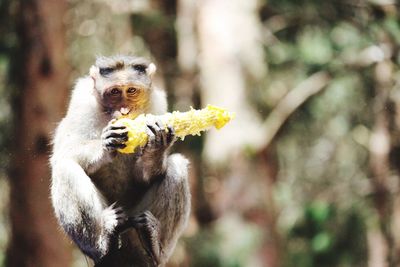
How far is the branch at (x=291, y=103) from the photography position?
909 cm

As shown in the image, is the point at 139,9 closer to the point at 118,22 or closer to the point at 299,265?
the point at 118,22

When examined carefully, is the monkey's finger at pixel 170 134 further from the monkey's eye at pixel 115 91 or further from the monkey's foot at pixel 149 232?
the monkey's eye at pixel 115 91

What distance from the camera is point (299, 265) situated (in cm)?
883

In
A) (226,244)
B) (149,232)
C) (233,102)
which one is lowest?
(149,232)

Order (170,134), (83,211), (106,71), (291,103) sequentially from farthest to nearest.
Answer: (291,103), (106,71), (83,211), (170,134)

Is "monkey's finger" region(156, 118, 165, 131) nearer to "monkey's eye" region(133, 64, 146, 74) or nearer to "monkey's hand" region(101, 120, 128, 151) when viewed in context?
"monkey's hand" region(101, 120, 128, 151)

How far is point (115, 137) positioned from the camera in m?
3.62

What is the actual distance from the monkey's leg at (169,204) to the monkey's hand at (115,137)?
0.52 metres

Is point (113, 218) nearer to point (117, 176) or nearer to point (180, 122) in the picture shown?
point (117, 176)

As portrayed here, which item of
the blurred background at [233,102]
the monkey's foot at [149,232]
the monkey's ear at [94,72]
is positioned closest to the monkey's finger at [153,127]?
the monkey's foot at [149,232]

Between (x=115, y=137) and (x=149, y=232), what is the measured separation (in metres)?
0.59

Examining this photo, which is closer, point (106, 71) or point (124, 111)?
point (124, 111)

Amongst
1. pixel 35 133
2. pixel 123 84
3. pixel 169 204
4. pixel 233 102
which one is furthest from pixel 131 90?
pixel 233 102

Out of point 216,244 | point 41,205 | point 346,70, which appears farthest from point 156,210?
point 346,70
